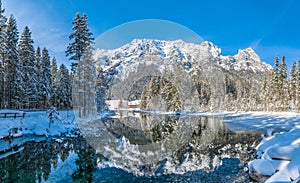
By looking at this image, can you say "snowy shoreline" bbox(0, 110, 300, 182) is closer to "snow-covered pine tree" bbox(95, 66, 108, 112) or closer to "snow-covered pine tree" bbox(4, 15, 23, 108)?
"snow-covered pine tree" bbox(95, 66, 108, 112)

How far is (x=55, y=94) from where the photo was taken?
127 ft

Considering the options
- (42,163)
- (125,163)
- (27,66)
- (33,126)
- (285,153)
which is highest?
(27,66)

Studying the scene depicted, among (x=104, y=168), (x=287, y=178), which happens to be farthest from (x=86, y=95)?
(x=287, y=178)

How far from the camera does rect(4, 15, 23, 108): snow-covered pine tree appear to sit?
2620cm

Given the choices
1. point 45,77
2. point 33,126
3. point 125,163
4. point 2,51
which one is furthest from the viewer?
point 45,77

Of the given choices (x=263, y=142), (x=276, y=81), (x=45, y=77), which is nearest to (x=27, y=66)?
(x=45, y=77)

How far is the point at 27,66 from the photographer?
97.2 feet

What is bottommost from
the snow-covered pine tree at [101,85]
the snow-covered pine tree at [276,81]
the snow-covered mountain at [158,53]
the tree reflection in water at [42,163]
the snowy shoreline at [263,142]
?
the tree reflection in water at [42,163]

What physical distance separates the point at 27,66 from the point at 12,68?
2.60 metres

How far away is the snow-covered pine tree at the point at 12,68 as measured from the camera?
26203 mm

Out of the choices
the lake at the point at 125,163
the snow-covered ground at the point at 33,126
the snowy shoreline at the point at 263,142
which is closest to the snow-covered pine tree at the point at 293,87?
the snowy shoreline at the point at 263,142

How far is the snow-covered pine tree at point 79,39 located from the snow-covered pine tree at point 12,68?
8.20 metres

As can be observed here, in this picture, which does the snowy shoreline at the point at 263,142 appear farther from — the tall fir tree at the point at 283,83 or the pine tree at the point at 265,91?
the pine tree at the point at 265,91

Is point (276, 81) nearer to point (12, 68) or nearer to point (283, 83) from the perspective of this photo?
point (283, 83)
